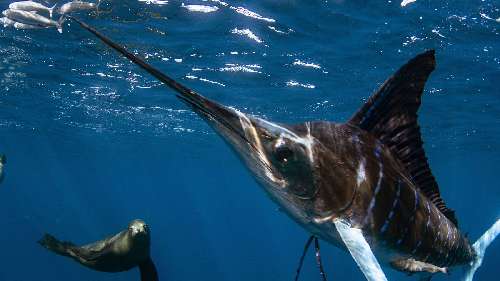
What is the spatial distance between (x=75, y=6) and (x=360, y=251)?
1263 centimetres

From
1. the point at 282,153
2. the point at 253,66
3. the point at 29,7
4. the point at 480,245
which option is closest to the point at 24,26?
the point at 29,7

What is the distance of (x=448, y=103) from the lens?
2136cm

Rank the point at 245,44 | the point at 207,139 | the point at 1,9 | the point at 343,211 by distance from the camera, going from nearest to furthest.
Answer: the point at 343,211
the point at 1,9
the point at 245,44
the point at 207,139

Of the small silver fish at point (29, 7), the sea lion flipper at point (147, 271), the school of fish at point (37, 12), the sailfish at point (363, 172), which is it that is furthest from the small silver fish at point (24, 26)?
the sailfish at point (363, 172)

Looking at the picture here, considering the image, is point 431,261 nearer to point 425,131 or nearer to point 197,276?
point 425,131

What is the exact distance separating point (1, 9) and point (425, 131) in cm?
2615

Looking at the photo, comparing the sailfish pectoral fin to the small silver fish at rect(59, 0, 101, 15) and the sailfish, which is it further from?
the small silver fish at rect(59, 0, 101, 15)

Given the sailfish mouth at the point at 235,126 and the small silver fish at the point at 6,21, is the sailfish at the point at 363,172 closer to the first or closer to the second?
the sailfish mouth at the point at 235,126

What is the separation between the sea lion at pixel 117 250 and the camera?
330 cm

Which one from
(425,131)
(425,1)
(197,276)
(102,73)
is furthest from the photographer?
(197,276)

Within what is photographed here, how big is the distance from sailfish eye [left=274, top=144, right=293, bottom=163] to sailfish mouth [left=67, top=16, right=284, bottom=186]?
0.23 ft

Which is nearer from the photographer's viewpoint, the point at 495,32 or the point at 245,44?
the point at 495,32

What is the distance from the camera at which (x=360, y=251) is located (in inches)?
101

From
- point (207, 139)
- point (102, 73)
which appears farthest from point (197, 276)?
point (102, 73)
